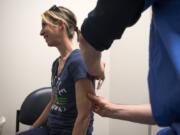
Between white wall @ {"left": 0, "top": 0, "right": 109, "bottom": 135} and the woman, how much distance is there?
114 centimetres

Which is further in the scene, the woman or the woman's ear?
the woman's ear

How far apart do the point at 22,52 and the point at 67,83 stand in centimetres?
150

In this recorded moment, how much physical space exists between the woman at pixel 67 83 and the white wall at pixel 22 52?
1.14 meters

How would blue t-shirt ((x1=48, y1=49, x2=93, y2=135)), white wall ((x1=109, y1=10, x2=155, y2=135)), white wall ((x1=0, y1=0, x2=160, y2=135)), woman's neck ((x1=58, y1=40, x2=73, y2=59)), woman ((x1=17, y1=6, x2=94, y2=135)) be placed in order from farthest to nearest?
white wall ((x1=0, y1=0, x2=160, y2=135))
white wall ((x1=109, y1=10, x2=155, y2=135))
woman's neck ((x1=58, y1=40, x2=73, y2=59))
blue t-shirt ((x1=48, y1=49, x2=93, y2=135))
woman ((x1=17, y1=6, x2=94, y2=135))

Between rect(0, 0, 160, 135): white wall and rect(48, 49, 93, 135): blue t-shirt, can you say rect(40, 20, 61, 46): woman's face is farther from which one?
rect(0, 0, 160, 135): white wall

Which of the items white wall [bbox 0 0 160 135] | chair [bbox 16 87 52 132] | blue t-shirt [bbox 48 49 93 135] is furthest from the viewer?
white wall [bbox 0 0 160 135]

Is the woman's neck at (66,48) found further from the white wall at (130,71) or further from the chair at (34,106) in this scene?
the white wall at (130,71)

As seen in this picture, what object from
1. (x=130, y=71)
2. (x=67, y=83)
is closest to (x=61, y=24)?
(x=67, y=83)

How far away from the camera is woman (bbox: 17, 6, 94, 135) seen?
1488 mm

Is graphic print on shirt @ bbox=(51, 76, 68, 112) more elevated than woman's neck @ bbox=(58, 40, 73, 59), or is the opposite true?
woman's neck @ bbox=(58, 40, 73, 59)

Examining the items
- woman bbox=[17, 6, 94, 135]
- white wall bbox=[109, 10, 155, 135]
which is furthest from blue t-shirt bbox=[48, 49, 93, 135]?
white wall bbox=[109, 10, 155, 135]

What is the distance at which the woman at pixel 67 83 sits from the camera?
1.49 meters

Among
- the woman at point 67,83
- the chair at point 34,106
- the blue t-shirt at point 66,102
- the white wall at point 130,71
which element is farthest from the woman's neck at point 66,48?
the white wall at point 130,71

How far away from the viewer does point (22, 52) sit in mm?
2986
